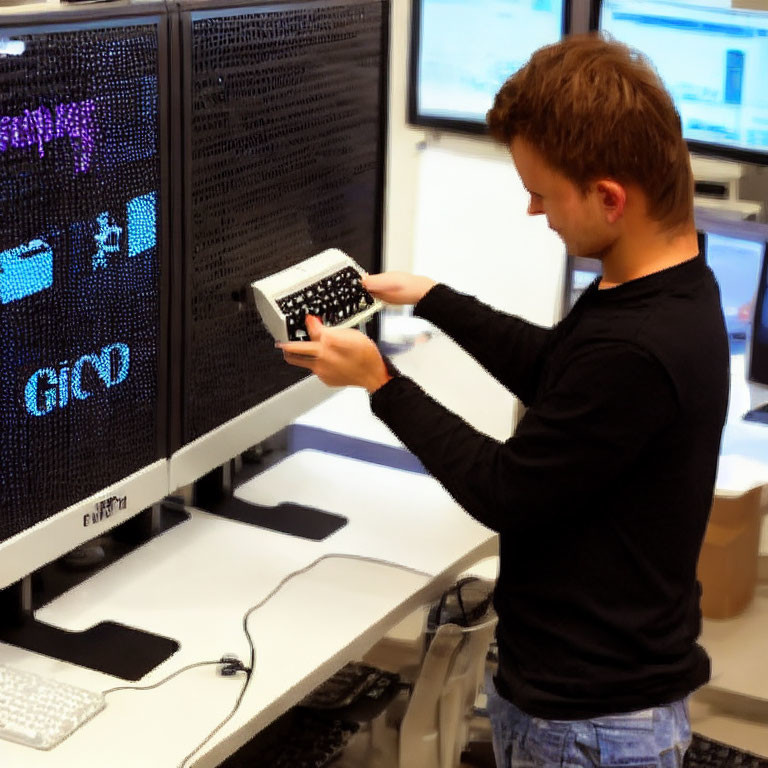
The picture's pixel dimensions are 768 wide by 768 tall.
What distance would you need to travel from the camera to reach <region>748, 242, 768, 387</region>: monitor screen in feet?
8.00

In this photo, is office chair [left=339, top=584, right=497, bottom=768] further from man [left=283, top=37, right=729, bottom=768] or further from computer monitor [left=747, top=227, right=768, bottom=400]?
computer monitor [left=747, top=227, right=768, bottom=400]

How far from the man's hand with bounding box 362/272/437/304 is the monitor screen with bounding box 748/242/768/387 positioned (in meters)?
0.95

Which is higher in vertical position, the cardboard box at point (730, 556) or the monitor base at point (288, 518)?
the monitor base at point (288, 518)

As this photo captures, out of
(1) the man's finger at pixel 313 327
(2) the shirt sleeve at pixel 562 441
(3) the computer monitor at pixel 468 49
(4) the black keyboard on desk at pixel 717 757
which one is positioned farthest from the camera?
(3) the computer monitor at pixel 468 49

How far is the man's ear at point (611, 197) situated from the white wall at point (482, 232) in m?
1.48

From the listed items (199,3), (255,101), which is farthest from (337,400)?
(199,3)

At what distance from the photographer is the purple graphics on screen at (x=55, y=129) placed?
1.32 meters

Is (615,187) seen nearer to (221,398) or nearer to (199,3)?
(199,3)

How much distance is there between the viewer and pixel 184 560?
1737 mm

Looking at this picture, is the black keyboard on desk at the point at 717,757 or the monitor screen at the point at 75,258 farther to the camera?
the black keyboard on desk at the point at 717,757

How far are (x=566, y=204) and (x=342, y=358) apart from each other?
1.04ft

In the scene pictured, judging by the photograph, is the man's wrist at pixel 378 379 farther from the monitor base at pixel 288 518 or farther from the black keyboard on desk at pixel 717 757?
the black keyboard on desk at pixel 717 757

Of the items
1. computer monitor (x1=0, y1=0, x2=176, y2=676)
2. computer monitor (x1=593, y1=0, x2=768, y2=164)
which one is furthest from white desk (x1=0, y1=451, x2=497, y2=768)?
computer monitor (x1=593, y1=0, x2=768, y2=164)

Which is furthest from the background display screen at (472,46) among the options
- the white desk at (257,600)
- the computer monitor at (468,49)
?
the white desk at (257,600)
